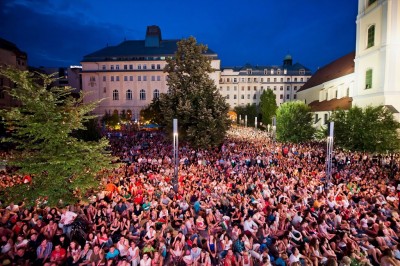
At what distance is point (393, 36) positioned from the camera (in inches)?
908

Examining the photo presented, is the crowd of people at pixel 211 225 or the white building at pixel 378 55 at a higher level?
the white building at pixel 378 55

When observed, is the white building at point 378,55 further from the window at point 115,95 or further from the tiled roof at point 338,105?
the window at point 115,95

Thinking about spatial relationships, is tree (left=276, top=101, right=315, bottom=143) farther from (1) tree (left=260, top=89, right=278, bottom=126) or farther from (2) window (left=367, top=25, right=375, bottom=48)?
(1) tree (left=260, top=89, right=278, bottom=126)

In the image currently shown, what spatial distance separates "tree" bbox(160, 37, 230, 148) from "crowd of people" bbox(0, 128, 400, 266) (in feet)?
23.9

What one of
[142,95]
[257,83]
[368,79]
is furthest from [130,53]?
[368,79]

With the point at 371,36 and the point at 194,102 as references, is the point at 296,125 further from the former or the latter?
the point at 194,102

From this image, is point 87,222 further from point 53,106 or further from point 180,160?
point 180,160

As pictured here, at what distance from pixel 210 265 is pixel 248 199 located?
4.39 m

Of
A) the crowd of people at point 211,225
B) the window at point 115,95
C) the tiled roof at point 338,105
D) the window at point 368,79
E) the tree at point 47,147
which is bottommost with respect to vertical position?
the crowd of people at point 211,225

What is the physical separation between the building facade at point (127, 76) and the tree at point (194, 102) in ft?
126

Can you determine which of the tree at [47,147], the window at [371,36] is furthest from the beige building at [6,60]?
the window at [371,36]

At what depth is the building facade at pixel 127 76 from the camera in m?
61.3

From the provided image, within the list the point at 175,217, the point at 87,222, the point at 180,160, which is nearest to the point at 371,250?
the point at 175,217

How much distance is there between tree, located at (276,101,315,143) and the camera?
29531mm
